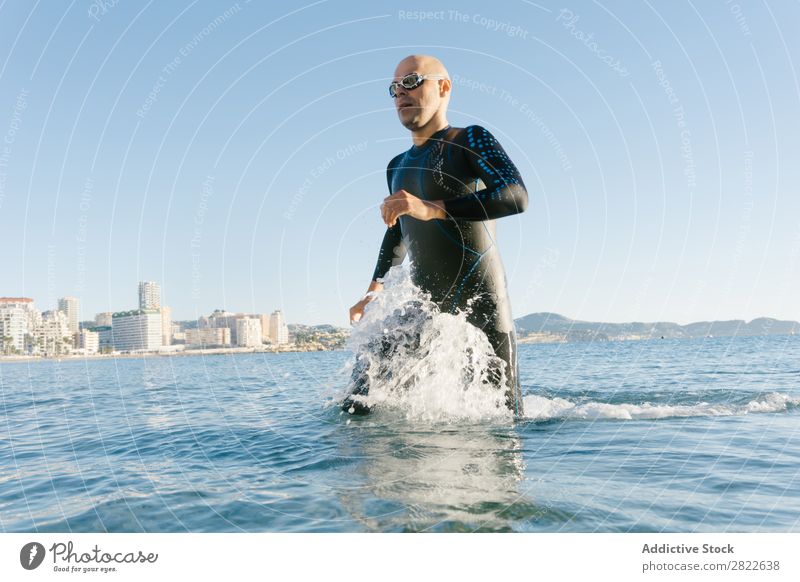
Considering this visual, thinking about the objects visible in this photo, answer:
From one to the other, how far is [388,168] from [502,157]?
60.9 inches

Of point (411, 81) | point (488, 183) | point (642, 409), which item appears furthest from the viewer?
point (642, 409)

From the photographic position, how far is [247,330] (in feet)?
113

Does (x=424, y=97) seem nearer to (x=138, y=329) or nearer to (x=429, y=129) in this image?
(x=429, y=129)

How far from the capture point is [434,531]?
2789mm

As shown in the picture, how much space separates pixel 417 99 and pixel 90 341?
96.8m

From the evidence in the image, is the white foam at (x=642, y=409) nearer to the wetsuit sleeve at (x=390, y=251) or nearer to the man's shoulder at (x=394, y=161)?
the wetsuit sleeve at (x=390, y=251)

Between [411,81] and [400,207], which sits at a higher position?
[411,81]

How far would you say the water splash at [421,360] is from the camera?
17.9 ft

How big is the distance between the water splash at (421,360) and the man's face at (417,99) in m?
1.52
